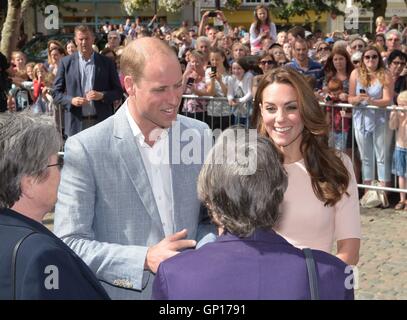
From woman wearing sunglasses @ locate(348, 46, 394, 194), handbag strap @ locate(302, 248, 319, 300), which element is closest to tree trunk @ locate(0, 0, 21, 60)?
woman wearing sunglasses @ locate(348, 46, 394, 194)

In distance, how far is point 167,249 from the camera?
273 cm

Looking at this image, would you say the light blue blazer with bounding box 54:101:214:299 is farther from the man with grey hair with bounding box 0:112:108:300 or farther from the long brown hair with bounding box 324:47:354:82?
the long brown hair with bounding box 324:47:354:82

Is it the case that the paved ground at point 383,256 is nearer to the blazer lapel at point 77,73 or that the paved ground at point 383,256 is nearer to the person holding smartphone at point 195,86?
the person holding smartphone at point 195,86

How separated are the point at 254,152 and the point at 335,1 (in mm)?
35245

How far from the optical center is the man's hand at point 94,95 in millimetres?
9594

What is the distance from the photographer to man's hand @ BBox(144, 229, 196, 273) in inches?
107

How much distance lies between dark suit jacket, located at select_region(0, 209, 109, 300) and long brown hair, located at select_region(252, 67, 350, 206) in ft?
5.19

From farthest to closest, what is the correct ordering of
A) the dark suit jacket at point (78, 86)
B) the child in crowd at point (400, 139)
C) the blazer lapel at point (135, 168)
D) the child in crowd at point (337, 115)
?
the dark suit jacket at point (78, 86), the child in crowd at point (337, 115), the child in crowd at point (400, 139), the blazer lapel at point (135, 168)

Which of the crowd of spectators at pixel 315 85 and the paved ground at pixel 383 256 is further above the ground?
the crowd of spectators at pixel 315 85

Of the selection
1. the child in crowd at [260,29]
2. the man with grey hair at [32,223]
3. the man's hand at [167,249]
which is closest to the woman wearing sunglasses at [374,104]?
the child in crowd at [260,29]

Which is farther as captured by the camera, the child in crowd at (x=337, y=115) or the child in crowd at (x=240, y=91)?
the child in crowd at (x=240, y=91)

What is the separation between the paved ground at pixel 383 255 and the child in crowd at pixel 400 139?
19.8 inches

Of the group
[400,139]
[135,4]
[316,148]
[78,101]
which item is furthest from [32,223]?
[135,4]
